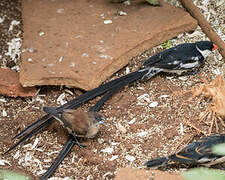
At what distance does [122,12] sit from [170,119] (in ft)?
6.24

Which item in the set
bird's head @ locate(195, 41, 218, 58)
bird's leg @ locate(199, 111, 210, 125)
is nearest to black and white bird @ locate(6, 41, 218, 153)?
bird's head @ locate(195, 41, 218, 58)

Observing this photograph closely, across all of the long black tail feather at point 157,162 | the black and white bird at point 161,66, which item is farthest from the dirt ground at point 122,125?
the long black tail feather at point 157,162

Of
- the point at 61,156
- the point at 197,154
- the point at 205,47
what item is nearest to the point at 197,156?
the point at 197,154

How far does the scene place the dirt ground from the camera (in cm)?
413

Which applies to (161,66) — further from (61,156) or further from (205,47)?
(61,156)

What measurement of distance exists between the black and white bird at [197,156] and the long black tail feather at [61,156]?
90 cm

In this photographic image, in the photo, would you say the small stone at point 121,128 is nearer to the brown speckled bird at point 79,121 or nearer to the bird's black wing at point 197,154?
the brown speckled bird at point 79,121

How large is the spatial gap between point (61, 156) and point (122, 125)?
0.79 meters

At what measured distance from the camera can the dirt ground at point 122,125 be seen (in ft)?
13.5

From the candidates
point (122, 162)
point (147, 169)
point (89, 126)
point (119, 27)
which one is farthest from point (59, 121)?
point (119, 27)

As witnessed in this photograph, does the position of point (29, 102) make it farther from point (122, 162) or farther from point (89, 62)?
point (122, 162)

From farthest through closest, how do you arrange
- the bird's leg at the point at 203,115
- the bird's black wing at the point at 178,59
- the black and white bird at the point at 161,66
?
the bird's black wing at the point at 178,59
the black and white bird at the point at 161,66
the bird's leg at the point at 203,115

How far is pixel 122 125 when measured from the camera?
14.6 feet

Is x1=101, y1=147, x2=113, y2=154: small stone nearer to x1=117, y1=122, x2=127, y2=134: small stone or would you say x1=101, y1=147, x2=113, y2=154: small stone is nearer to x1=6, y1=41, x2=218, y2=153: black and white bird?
x1=117, y1=122, x2=127, y2=134: small stone
